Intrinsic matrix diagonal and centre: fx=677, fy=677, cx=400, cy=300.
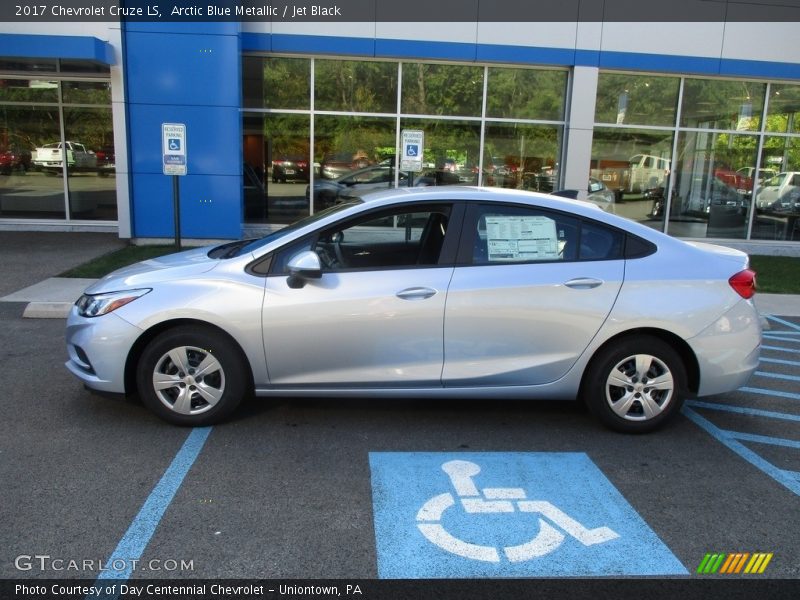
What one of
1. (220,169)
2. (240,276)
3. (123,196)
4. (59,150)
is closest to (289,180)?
(220,169)

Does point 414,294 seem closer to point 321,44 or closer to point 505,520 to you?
point 505,520

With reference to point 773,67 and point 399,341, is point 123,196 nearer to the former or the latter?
point 399,341

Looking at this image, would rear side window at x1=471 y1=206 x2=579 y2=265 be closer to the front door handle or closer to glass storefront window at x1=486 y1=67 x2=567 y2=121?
the front door handle

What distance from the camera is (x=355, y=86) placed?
13.5 m

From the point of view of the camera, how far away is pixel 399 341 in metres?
4.43

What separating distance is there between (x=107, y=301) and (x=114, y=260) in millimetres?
6782

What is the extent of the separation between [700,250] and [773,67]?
11.7 meters

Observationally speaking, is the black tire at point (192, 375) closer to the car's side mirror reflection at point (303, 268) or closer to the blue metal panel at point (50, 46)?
the car's side mirror reflection at point (303, 268)

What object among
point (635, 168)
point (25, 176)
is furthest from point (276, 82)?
point (635, 168)

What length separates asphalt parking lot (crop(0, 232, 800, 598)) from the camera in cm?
308

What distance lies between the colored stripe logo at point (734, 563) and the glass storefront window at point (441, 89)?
11.7 meters

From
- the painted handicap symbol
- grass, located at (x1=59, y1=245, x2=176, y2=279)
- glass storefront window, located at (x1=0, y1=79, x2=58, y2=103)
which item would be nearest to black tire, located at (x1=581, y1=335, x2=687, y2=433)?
the painted handicap symbol

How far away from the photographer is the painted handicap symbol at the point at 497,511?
321 centimetres
